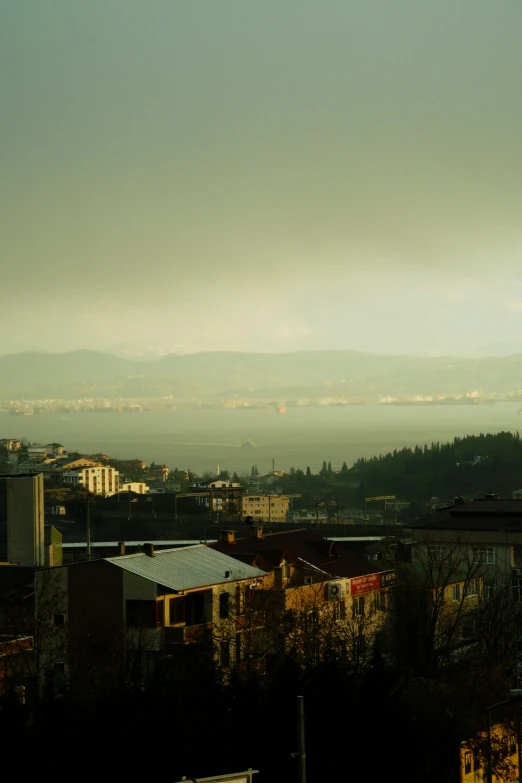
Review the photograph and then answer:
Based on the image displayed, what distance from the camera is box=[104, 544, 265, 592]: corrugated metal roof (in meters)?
19.4

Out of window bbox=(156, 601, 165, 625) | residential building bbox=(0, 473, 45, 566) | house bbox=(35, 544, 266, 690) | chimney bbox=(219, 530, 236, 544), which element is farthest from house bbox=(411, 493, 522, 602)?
residential building bbox=(0, 473, 45, 566)

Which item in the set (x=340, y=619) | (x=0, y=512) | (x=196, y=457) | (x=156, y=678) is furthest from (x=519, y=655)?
(x=196, y=457)

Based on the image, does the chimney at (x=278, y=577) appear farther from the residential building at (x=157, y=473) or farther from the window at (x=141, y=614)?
the residential building at (x=157, y=473)

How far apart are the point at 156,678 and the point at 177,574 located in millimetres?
5327

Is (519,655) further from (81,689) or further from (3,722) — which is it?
(3,722)

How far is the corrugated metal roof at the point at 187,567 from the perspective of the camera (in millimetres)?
19366

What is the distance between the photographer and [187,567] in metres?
20.5

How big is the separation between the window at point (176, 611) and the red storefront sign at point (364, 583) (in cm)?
555

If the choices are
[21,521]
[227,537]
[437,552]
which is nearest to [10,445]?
[21,521]

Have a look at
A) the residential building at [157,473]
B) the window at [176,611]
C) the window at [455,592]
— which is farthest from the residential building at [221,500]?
the window at [176,611]

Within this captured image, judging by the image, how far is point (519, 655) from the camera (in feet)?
68.5

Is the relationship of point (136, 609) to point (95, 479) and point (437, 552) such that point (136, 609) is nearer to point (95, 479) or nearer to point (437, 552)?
point (437, 552)

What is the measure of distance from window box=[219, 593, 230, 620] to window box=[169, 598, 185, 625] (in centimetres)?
71

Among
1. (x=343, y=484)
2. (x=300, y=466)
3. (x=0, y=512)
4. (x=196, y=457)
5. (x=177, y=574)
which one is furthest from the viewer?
(x=196, y=457)
